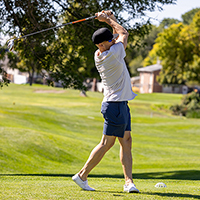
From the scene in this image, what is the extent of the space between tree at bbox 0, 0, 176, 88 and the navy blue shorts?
16.9 feet

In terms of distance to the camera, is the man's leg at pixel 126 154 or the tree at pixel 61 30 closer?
the man's leg at pixel 126 154

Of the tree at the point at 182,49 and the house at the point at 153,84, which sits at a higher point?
the tree at the point at 182,49

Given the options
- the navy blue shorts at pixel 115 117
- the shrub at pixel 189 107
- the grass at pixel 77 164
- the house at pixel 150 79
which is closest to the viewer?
the navy blue shorts at pixel 115 117

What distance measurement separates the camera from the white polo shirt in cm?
490

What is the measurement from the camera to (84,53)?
34.8 feet

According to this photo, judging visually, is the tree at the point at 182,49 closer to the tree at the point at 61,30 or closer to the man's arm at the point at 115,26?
the tree at the point at 61,30

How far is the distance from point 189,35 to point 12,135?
32.6 meters

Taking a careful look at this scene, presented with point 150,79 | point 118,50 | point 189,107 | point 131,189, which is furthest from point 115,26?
point 150,79

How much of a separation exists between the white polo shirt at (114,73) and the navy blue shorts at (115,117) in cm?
8

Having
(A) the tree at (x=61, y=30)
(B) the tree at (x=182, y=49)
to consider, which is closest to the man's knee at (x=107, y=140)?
(A) the tree at (x=61, y=30)

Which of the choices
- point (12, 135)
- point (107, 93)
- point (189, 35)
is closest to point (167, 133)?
point (12, 135)

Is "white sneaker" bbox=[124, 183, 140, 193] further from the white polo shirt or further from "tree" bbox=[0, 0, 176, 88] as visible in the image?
"tree" bbox=[0, 0, 176, 88]

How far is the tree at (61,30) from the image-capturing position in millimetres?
10086

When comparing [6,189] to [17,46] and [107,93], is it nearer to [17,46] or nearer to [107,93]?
[107,93]
